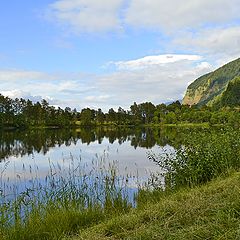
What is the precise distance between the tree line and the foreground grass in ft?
226

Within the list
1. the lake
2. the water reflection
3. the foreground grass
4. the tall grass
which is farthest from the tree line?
the foreground grass

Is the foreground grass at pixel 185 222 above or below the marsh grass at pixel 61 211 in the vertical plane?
above

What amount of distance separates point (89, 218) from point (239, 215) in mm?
3219

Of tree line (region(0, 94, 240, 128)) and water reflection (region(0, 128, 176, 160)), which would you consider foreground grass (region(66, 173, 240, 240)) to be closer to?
water reflection (region(0, 128, 176, 160))

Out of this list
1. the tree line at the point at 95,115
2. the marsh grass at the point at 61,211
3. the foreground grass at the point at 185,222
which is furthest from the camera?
the tree line at the point at 95,115

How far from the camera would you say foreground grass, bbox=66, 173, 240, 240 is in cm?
428

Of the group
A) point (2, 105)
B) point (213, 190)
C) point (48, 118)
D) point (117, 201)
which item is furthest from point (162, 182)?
point (48, 118)

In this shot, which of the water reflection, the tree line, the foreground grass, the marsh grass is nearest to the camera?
the foreground grass

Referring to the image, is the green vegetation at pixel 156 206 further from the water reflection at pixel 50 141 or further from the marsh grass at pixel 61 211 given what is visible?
the water reflection at pixel 50 141

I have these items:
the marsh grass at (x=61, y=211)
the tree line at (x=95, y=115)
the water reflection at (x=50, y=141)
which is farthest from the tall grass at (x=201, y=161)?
the tree line at (x=95, y=115)

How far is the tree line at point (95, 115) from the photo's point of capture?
8886 centimetres

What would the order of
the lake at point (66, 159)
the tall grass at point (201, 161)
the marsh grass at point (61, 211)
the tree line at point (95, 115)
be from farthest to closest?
1. the tree line at point (95, 115)
2. the lake at point (66, 159)
3. the tall grass at point (201, 161)
4. the marsh grass at point (61, 211)

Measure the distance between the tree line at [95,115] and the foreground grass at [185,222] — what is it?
68819 millimetres

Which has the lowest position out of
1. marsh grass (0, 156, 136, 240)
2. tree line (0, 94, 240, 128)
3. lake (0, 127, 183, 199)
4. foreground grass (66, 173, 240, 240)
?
lake (0, 127, 183, 199)
